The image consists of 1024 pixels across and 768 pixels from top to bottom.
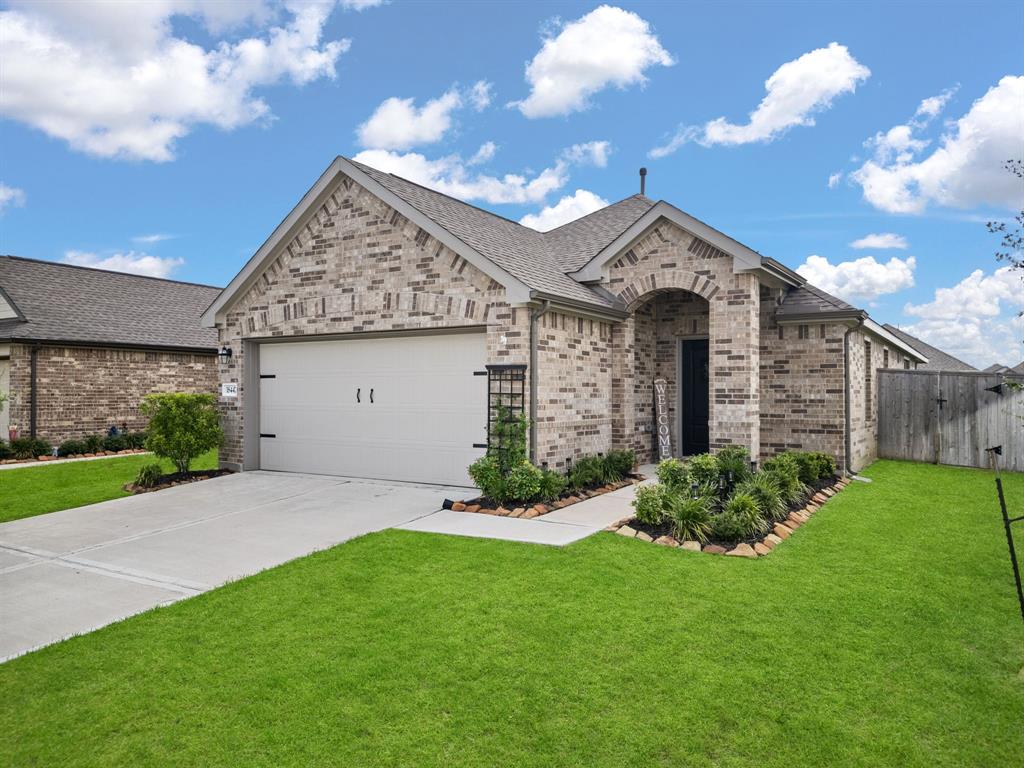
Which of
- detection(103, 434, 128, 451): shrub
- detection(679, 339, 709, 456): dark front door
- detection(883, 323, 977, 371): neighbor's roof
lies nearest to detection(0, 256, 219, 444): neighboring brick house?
detection(103, 434, 128, 451): shrub

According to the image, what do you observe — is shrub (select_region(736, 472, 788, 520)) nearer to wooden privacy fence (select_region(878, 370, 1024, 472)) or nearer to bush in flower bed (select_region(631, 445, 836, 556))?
bush in flower bed (select_region(631, 445, 836, 556))

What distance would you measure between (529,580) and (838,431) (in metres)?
8.28

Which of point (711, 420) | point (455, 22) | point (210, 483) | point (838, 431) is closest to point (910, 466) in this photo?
point (838, 431)

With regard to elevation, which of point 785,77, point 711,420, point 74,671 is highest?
point 785,77

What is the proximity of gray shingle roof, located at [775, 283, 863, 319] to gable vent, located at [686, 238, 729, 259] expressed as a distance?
2087mm

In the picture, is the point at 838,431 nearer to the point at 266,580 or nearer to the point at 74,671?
the point at 266,580

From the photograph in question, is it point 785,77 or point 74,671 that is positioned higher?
point 785,77

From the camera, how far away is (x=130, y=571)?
6828 mm

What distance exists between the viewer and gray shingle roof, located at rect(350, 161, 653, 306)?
35.4 ft

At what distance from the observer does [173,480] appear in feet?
40.0

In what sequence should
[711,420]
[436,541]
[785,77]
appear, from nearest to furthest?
1. [436,541]
2. [711,420]
3. [785,77]

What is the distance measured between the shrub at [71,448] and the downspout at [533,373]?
47.7ft

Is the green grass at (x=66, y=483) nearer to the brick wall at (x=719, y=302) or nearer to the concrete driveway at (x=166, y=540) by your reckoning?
the concrete driveway at (x=166, y=540)

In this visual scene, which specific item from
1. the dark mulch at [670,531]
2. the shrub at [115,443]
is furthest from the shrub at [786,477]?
the shrub at [115,443]
